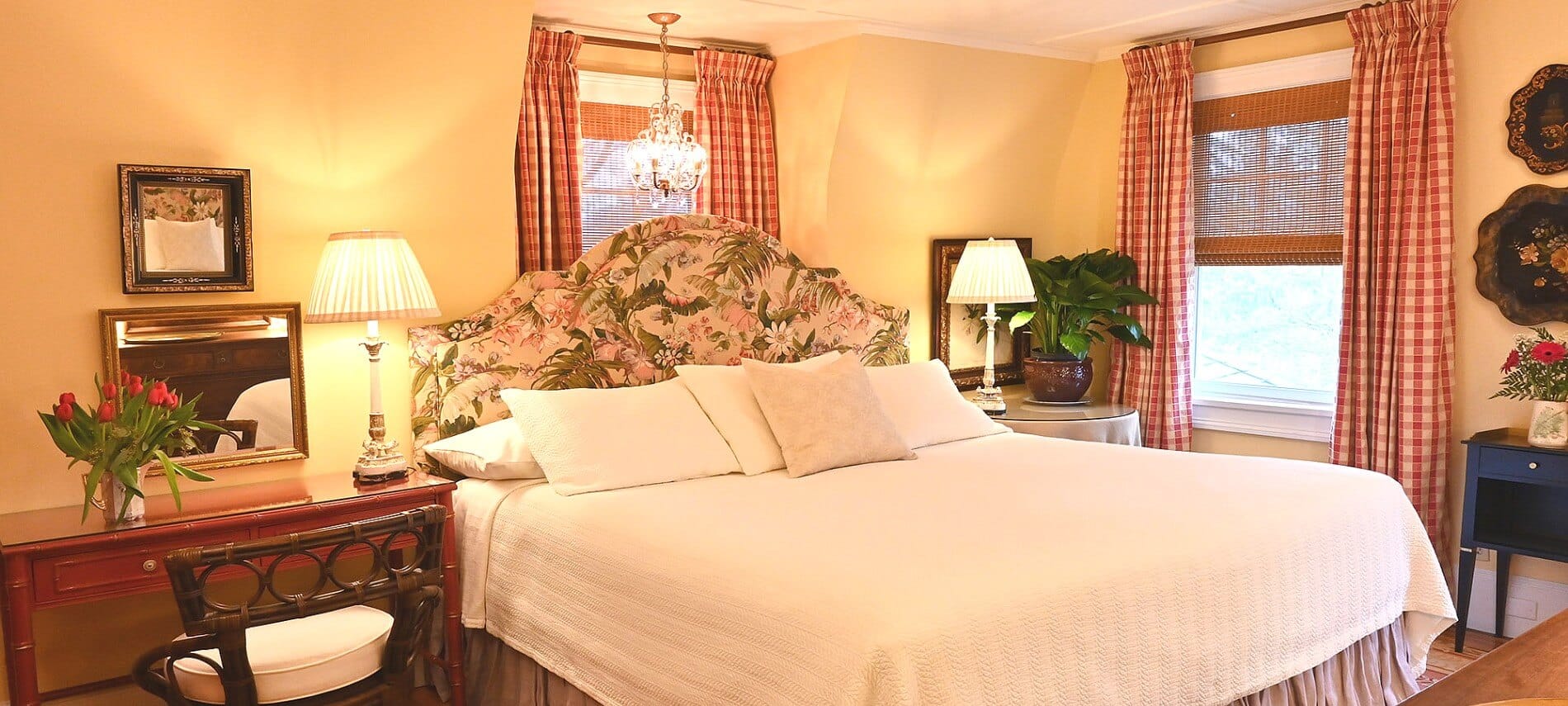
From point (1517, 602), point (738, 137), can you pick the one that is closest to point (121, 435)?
point (738, 137)

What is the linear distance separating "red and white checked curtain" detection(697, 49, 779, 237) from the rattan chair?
2.46 meters

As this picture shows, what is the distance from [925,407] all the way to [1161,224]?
1616mm

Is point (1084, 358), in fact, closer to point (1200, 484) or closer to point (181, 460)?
point (1200, 484)

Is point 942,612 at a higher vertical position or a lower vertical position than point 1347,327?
lower

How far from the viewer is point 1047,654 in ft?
7.32

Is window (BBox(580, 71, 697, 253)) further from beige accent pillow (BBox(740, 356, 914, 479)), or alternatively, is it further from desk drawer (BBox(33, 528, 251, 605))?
desk drawer (BBox(33, 528, 251, 605))

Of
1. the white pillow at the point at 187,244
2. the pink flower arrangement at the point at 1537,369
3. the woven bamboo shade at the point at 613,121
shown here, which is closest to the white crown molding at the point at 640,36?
the woven bamboo shade at the point at 613,121

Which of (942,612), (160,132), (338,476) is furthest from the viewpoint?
(338,476)

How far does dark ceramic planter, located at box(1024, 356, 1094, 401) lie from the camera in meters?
4.94

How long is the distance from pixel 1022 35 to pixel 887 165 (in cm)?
81

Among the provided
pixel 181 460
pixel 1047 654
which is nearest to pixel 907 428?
pixel 1047 654

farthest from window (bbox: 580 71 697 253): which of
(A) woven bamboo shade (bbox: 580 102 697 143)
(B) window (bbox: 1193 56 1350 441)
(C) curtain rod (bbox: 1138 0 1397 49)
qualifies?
(B) window (bbox: 1193 56 1350 441)

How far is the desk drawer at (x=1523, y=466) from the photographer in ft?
11.9

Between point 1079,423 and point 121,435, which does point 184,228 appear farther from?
point 1079,423
